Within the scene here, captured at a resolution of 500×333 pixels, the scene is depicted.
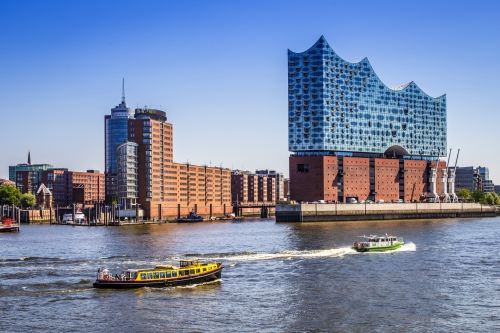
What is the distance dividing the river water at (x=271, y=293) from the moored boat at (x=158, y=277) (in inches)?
38.9

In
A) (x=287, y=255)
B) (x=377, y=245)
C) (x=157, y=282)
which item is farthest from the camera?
(x=377, y=245)

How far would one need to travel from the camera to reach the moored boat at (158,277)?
206ft

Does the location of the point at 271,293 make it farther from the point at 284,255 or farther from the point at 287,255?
the point at 287,255

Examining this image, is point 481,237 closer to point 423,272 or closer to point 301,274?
point 423,272

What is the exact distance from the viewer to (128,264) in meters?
78.8

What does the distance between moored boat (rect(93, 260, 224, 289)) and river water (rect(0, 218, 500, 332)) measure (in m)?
0.99

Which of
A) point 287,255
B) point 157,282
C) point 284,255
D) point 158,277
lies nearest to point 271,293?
point 157,282

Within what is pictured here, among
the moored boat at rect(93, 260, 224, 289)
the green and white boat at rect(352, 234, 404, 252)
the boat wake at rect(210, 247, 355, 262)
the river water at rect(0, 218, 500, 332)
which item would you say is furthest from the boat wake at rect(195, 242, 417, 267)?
the moored boat at rect(93, 260, 224, 289)

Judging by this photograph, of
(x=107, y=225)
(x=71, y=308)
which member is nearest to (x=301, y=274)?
(x=71, y=308)

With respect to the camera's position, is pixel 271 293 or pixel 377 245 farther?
pixel 377 245

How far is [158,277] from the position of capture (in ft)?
210

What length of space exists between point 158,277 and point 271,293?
36.0 feet

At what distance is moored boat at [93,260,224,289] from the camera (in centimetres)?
6275

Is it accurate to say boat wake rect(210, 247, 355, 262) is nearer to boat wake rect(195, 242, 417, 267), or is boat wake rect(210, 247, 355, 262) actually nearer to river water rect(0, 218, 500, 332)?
boat wake rect(195, 242, 417, 267)
